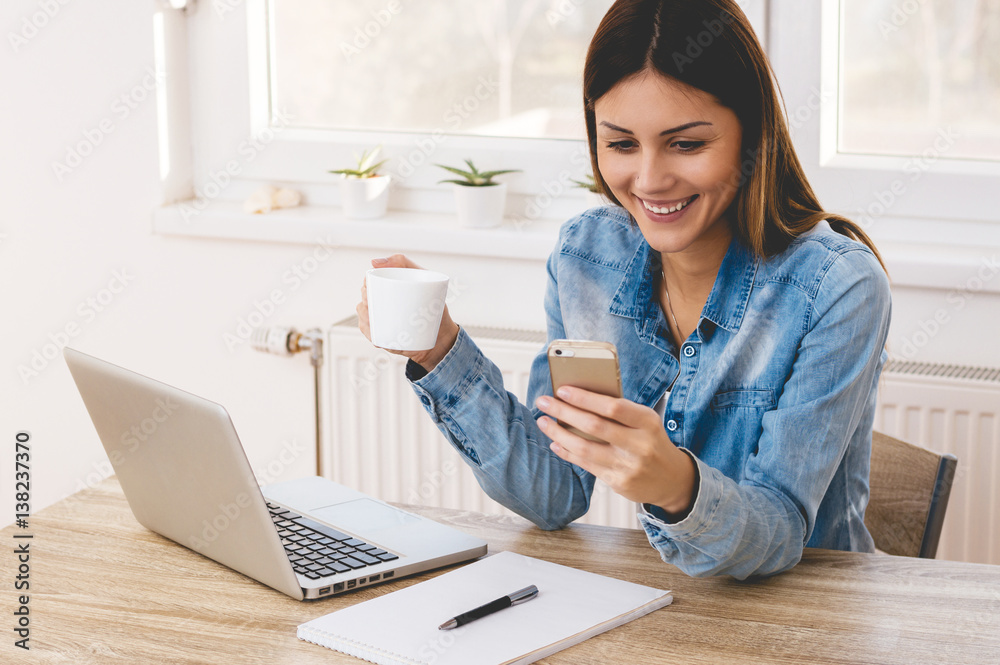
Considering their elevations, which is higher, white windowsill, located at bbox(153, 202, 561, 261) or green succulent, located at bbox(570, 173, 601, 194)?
green succulent, located at bbox(570, 173, 601, 194)

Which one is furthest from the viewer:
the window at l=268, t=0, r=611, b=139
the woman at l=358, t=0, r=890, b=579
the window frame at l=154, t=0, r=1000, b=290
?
the window at l=268, t=0, r=611, b=139

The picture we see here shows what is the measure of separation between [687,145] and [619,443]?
1.31ft

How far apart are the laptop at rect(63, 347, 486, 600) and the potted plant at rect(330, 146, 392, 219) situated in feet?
3.35

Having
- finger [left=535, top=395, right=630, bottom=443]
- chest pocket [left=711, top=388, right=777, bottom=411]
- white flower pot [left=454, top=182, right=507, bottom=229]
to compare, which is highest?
white flower pot [left=454, top=182, right=507, bottom=229]

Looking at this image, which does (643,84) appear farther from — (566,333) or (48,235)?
(48,235)

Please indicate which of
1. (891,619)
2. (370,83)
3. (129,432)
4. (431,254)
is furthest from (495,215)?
(891,619)

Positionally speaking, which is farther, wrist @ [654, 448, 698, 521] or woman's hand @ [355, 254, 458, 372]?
woman's hand @ [355, 254, 458, 372]

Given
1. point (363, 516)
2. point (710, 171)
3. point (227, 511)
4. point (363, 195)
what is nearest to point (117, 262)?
point (363, 195)

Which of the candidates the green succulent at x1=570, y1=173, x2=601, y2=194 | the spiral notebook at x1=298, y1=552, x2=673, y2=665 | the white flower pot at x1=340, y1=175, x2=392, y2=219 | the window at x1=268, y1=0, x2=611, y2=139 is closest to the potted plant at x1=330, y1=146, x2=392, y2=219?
the white flower pot at x1=340, y1=175, x2=392, y2=219

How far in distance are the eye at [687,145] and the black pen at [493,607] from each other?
1.64ft

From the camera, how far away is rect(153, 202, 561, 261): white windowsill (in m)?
2.01

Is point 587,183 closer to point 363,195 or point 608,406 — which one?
point 363,195

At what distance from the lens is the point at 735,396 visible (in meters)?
1.19

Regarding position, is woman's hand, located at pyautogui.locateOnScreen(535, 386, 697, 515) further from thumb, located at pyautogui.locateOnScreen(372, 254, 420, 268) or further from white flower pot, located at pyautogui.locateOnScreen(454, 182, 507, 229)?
white flower pot, located at pyautogui.locateOnScreen(454, 182, 507, 229)
